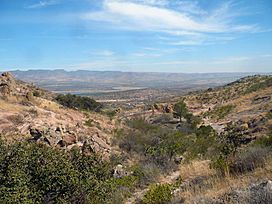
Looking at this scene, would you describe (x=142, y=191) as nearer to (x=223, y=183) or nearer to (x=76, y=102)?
(x=223, y=183)

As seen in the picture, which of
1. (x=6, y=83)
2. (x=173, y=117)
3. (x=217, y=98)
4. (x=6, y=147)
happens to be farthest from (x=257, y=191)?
(x=217, y=98)

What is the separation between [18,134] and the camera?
22797 mm

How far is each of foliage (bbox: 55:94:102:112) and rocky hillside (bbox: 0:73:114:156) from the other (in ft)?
23.4

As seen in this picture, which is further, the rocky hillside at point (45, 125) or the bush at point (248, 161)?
the rocky hillside at point (45, 125)

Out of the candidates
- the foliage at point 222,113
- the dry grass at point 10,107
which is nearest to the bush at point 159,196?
the dry grass at point 10,107

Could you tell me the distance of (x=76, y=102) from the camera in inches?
1777

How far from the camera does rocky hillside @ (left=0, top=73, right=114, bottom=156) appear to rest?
72.4 feet

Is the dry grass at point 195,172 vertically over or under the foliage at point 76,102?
A: over

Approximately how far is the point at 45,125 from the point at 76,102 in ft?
64.2

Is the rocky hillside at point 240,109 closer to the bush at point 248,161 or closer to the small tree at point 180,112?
the small tree at point 180,112

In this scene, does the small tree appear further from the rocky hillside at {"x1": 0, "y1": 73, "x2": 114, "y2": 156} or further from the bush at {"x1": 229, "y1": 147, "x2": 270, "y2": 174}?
the bush at {"x1": 229, "y1": 147, "x2": 270, "y2": 174}

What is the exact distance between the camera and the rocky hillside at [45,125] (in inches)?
869

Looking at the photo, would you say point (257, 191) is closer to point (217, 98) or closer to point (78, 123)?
point (78, 123)

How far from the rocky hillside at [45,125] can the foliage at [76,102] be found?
7147 millimetres
